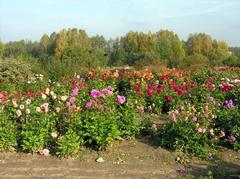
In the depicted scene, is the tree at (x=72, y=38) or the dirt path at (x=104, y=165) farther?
the tree at (x=72, y=38)

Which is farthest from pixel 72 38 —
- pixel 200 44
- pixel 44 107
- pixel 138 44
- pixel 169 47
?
pixel 44 107

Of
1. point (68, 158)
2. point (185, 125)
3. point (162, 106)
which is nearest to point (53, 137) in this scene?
point (68, 158)

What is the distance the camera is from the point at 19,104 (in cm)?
650

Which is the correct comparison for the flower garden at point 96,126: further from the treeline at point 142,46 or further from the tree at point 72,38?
the tree at point 72,38

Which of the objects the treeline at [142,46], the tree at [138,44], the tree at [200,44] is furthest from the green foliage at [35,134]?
the tree at [200,44]

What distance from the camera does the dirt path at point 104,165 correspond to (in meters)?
5.18

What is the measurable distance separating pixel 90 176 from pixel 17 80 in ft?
24.5

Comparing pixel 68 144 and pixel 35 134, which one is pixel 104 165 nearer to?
pixel 68 144

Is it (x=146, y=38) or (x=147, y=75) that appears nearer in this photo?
(x=147, y=75)

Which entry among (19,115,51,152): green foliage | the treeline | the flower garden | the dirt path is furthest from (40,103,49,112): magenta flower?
the treeline

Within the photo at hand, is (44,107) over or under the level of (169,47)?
over

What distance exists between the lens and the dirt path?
17.0 feet

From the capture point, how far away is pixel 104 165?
5.52 m

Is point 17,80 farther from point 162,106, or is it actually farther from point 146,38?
point 146,38
